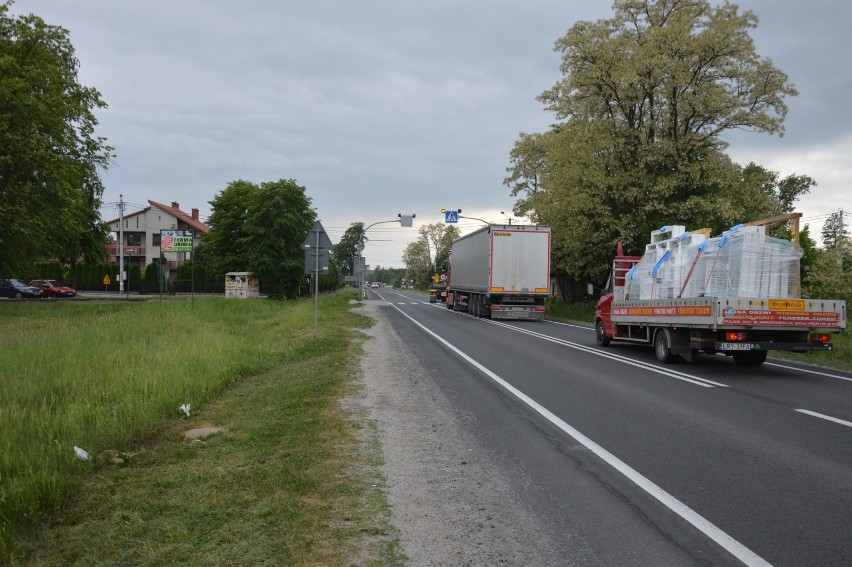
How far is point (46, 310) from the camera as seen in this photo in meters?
32.2

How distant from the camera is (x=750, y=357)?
44.9 ft

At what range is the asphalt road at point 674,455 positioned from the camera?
4.20 m

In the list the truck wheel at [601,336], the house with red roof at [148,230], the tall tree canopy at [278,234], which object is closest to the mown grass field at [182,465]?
the truck wheel at [601,336]

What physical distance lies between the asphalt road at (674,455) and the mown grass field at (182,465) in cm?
147

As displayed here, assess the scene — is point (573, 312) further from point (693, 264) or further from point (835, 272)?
point (693, 264)

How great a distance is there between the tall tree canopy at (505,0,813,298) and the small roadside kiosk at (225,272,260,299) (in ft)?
92.0

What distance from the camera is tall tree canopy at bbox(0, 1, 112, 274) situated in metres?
27.6

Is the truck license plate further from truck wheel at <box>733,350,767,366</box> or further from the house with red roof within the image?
the house with red roof

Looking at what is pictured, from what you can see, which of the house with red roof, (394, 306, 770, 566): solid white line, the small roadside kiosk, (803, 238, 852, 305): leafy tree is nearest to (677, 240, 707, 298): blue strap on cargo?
(803, 238, 852, 305): leafy tree

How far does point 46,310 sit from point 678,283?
30820 millimetres

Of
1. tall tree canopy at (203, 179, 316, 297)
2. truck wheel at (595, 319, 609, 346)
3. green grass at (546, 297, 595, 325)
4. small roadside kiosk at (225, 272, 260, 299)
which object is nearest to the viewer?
truck wheel at (595, 319, 609, 346)

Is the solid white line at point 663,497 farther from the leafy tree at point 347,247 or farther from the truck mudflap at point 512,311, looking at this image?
the leafy tree at point 347,247

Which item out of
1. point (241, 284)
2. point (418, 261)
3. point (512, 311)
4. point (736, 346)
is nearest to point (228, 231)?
point (241, 284)

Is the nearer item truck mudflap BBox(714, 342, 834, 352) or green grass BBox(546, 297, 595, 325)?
truck mudflap BBox(714, 342, 834, 352)
